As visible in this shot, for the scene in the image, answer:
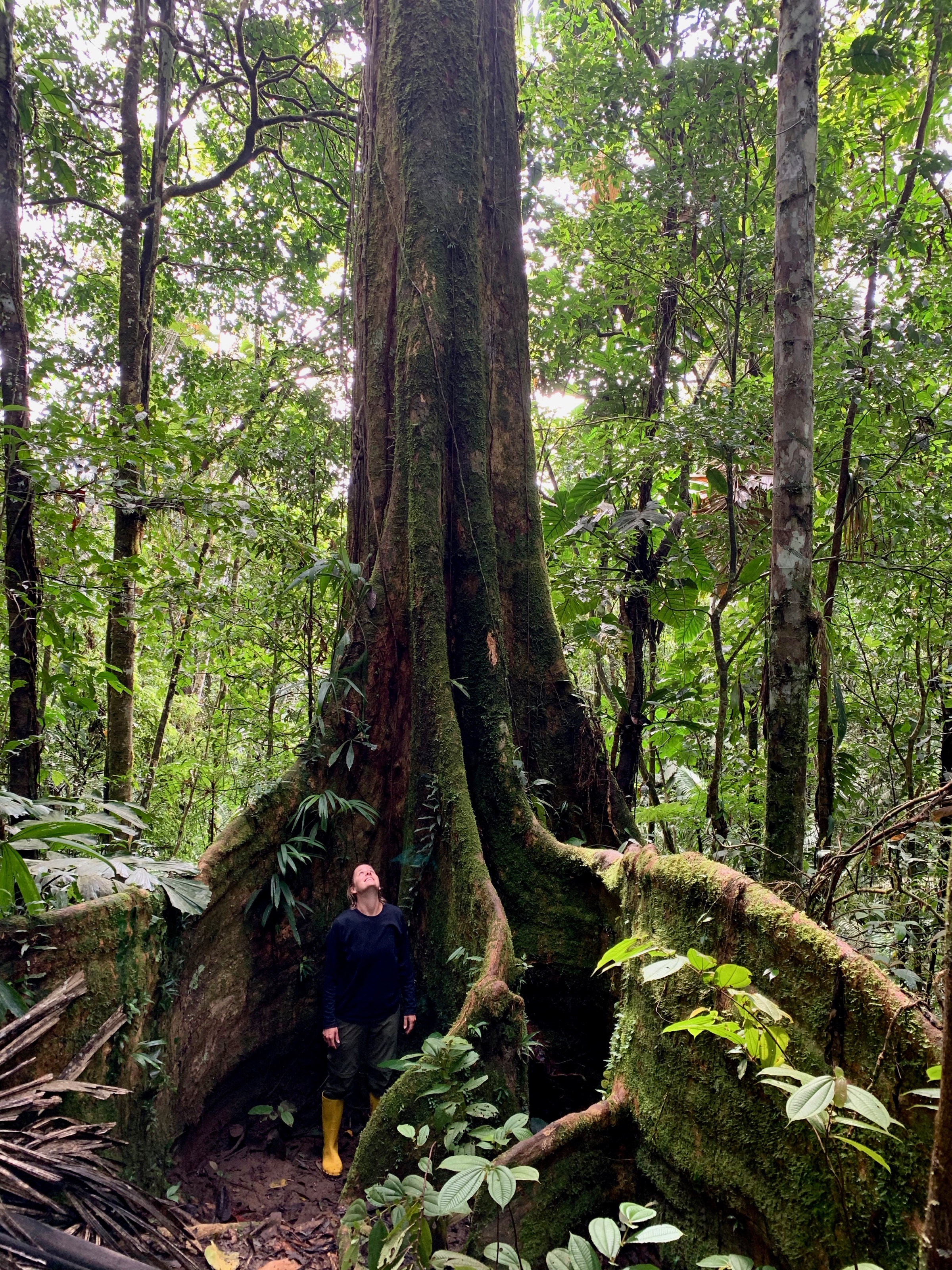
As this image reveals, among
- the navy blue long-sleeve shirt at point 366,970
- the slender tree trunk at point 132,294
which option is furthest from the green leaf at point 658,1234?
the slender tree trunk at point 132,294

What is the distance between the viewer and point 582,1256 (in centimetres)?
175

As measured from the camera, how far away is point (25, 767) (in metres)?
4.59

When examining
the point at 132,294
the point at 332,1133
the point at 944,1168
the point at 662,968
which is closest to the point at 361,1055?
the point at 332,1133

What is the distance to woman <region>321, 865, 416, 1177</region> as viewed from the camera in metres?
3.92

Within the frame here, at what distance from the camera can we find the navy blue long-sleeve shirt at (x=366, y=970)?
393 cm

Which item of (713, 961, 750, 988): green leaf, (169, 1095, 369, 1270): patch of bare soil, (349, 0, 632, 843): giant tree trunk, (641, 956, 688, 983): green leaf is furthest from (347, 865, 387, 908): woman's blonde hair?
(713, 961, 750, 988): green leaf

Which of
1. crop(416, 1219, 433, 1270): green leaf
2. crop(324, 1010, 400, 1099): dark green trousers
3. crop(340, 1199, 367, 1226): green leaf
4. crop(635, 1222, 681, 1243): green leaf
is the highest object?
crop(635, 1222, 681, 1243): green leaf

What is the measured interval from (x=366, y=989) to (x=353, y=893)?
1.59ft

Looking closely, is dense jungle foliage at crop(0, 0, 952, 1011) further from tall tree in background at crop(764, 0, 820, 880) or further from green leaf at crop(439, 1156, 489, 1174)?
green leaf at crop(439, 1156, 489, 1174)

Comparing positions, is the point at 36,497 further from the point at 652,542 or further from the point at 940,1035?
the point at 940,1035

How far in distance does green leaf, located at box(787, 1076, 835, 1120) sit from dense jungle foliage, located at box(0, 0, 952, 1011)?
3.82ft

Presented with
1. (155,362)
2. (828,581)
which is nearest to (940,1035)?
(828,581)

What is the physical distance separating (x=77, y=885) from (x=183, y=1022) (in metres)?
0.93

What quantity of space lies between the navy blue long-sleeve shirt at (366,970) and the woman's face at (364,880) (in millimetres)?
126
